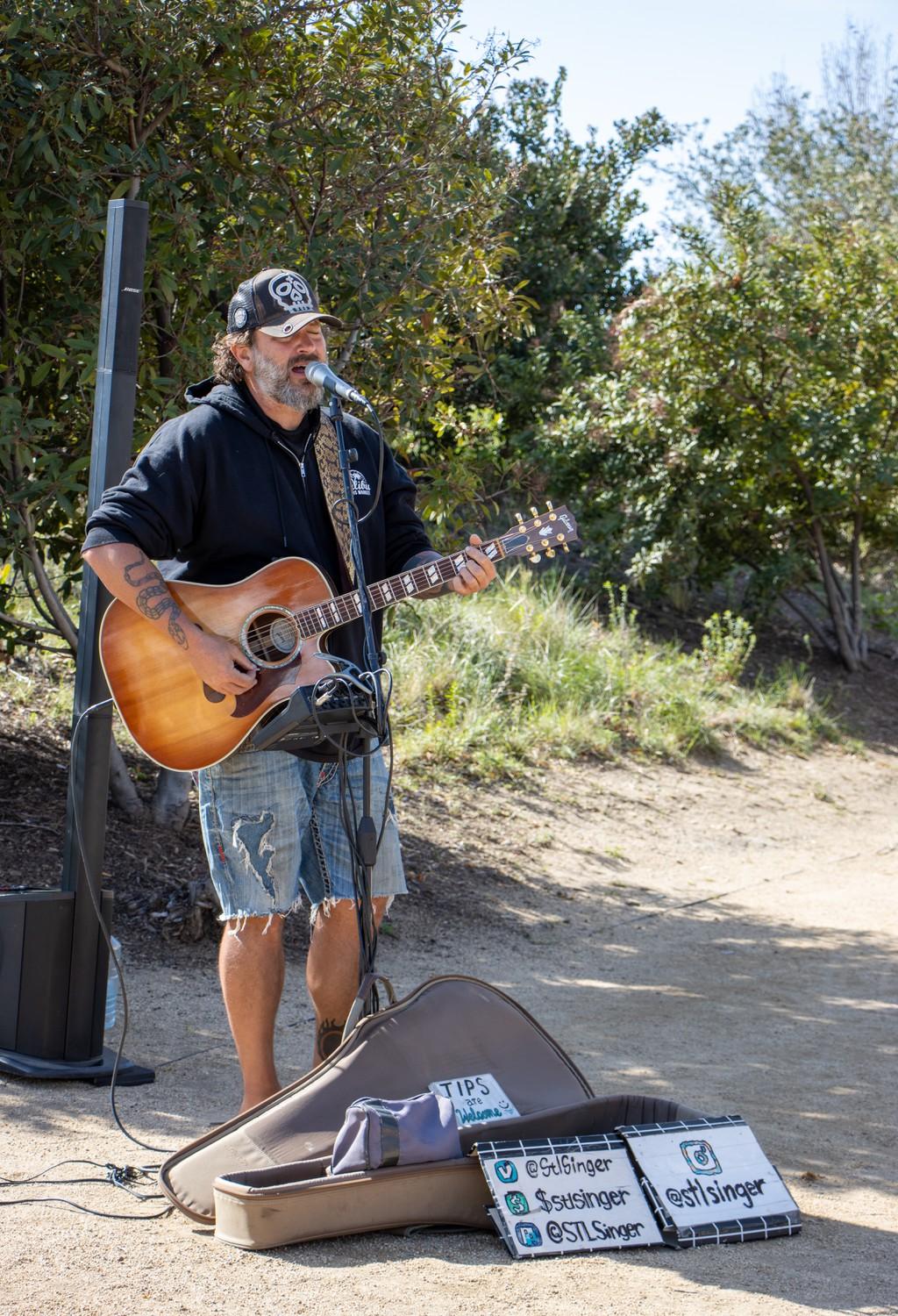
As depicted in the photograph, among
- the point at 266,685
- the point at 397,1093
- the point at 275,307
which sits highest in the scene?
the point at 275,307

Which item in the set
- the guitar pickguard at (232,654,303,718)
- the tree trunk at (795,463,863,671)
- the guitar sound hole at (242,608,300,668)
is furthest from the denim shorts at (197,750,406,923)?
the tree trunk at (795,463,863,671)

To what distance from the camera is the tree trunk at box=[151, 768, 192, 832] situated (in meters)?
6.35

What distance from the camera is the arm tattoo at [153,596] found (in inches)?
129

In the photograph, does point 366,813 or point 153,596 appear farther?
point 153,596

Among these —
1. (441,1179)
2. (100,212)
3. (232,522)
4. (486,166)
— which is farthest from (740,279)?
(441,1179)

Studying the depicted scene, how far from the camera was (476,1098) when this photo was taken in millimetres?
3162

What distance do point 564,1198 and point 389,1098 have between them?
44cm

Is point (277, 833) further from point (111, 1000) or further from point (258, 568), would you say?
point (111, 1000)

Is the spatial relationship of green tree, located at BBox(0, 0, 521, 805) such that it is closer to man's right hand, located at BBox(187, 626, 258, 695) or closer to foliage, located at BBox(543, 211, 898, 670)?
man's right hand, located at BBox(187, 626, 258, 695)

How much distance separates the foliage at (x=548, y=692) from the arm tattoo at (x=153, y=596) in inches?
203

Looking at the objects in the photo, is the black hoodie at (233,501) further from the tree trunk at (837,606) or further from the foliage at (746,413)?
the tree trunk at (837,606)

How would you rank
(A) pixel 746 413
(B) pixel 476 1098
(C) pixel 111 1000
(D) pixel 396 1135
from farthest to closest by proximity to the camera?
(A) pixel 746 413
(C) pixel 111 1000
(B) pixel 476 1098
(D) pixel 396 1135

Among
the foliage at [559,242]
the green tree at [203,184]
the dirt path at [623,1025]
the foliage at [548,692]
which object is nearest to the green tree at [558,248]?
the foliage at [559,242]

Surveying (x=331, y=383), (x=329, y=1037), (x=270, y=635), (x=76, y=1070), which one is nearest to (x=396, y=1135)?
(x=329, y=1037)
